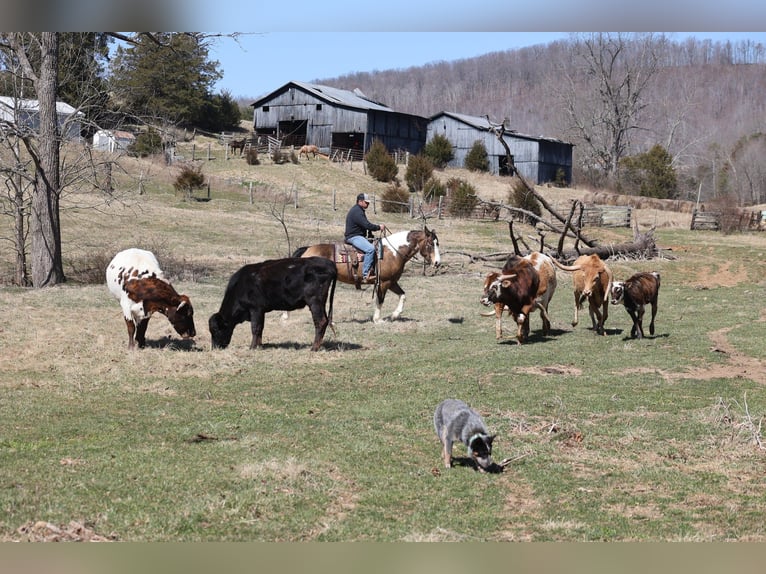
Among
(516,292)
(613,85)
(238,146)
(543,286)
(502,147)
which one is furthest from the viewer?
(613,85)

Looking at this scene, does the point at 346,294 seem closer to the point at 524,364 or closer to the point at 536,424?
the point at 524,364

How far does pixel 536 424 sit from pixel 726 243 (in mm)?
32159

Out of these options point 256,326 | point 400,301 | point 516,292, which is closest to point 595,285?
point 516,292

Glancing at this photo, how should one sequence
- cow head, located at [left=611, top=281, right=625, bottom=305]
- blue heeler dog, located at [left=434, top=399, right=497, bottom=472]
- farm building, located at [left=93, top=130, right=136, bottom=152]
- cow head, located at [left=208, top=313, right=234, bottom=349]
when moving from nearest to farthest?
blue heeler dog, located at [left=434, top=399, right=497, bottom=472] < cow head, located at [left=208, top=313, right=234, bottom=349] < cow head, located at [left=611, top=281, right=625, bottom=305] < farm building, located at [left=93, top=130, right=136, bottom=152]

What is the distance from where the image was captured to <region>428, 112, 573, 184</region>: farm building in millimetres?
75438

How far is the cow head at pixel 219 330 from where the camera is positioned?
15531 mm

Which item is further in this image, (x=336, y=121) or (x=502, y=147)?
(x=502, y=147)

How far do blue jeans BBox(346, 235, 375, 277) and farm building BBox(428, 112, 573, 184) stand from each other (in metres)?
57.2

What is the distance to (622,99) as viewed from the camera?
91.0m

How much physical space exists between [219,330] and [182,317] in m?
0.81

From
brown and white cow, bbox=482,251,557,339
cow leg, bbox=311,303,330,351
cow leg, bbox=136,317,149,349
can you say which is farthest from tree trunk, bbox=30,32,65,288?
brown and white cow, bbox=482,251,557,339

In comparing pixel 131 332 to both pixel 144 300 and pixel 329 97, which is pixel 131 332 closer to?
pixel 144 300

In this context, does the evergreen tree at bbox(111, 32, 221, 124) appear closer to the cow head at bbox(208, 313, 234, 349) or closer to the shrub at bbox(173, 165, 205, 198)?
the shrub at bbox(173, 165, 205, 198)

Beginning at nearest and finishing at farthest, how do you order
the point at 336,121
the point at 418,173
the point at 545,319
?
the point at 545,319 → the point at 418,173 → the point at 336,121
